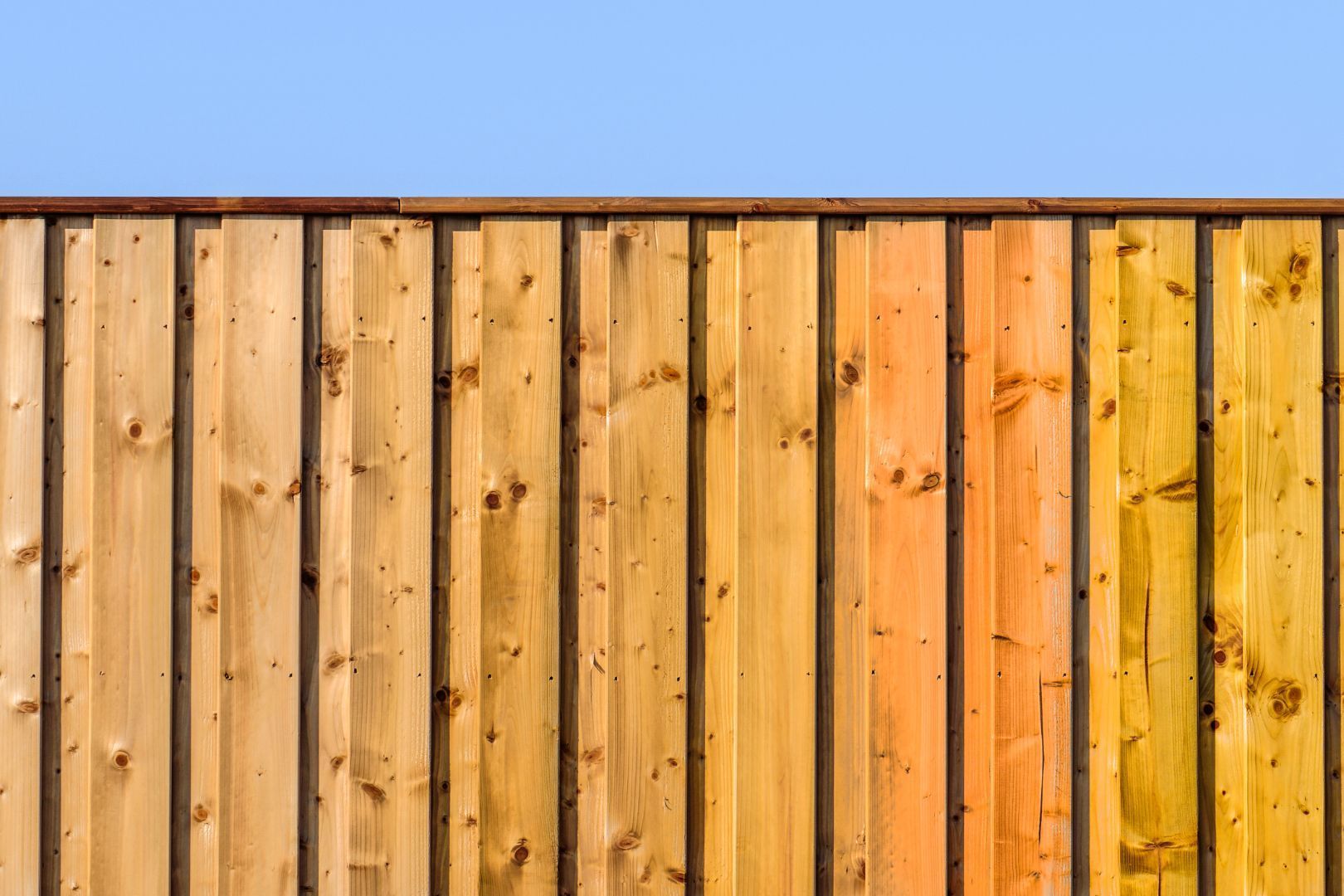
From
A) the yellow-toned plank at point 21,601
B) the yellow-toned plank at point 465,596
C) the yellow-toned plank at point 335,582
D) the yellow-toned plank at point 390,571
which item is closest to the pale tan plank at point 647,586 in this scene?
the yellow-toned plank at point 465,596

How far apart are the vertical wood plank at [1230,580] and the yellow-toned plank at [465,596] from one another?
1.83 m

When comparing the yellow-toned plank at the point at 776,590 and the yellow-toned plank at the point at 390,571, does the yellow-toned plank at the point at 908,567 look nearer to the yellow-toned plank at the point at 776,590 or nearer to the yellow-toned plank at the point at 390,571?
the yellow-toned plank at the point at 776,590

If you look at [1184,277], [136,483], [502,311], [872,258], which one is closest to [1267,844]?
[1184,277]

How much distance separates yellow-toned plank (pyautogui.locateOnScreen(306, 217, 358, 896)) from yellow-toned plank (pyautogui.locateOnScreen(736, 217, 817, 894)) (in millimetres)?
963

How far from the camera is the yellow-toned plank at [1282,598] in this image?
2.20 meters

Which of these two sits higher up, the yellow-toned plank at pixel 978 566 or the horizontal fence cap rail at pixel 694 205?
the horizontal fence cap rail at pixel 694 205

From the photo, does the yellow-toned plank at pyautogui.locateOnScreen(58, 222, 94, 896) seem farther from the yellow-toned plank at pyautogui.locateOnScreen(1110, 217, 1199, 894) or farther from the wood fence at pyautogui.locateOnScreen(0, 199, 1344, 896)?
the yellow-toned plank at pyautogui.locateOnScreen(1110, 217, 1199, 894)

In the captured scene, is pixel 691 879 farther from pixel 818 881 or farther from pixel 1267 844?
pixel 1267 844

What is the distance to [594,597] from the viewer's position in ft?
7.14

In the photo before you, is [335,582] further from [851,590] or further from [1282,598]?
[1282,598]

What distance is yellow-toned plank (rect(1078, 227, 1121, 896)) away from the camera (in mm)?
2189

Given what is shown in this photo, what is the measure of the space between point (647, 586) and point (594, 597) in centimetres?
13

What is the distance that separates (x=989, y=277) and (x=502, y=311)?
1.21m

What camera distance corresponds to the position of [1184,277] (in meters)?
2.21
